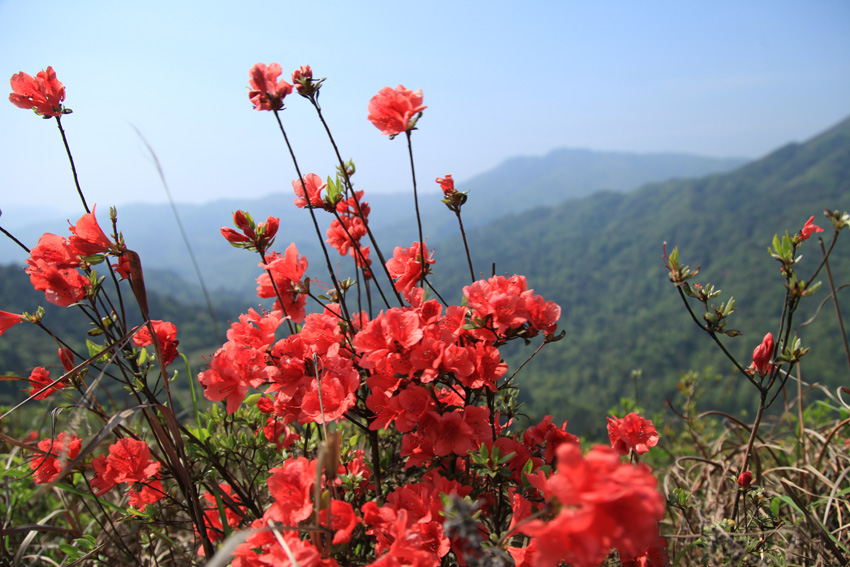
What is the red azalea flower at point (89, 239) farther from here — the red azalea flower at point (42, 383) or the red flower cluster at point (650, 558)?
the red flower cluster at point (650, 558)

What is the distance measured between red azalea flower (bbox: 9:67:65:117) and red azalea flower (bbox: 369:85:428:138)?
45.3 inches

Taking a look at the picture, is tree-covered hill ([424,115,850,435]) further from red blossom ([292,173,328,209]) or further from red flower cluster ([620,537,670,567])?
red blossom ([292,173,328,209])

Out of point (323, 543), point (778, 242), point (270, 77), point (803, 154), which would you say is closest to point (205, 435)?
point (323, 543)

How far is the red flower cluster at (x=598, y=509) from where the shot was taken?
33.8 inches

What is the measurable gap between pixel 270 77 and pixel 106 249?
31.2 inches

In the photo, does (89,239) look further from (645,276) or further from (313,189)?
(645,276)

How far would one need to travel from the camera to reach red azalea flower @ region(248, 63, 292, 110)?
1646mm

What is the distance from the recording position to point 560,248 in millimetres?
166625

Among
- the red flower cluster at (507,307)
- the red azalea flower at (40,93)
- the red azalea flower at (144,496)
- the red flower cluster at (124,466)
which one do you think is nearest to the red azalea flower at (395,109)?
the red flower cluster at (507,307)

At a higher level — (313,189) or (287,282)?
(313,189)

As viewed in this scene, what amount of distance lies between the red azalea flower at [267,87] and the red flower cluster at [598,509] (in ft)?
4.68

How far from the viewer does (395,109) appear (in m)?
1.76

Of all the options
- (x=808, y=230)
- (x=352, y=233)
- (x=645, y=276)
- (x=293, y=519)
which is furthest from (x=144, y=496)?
(x=645, y=276)

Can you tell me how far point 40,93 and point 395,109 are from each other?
130 centimetres
